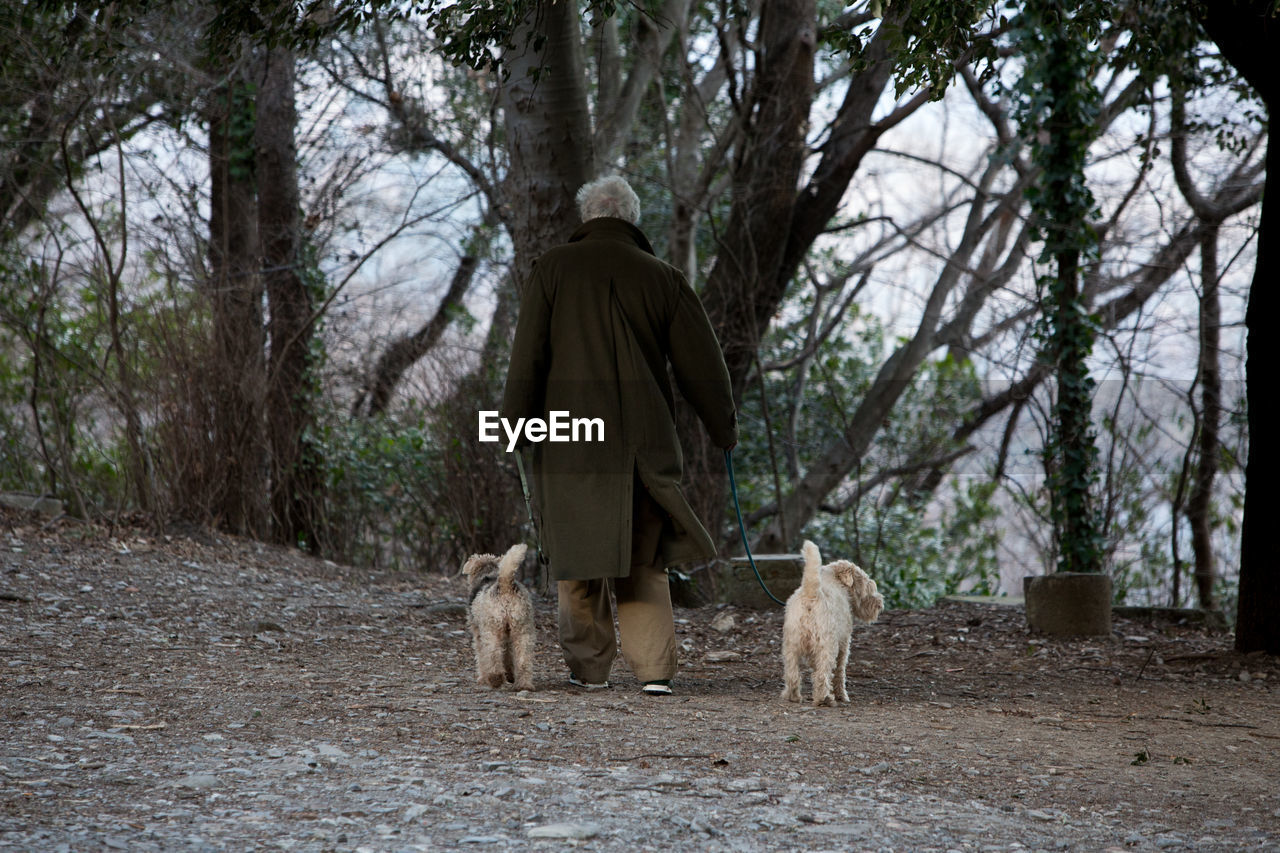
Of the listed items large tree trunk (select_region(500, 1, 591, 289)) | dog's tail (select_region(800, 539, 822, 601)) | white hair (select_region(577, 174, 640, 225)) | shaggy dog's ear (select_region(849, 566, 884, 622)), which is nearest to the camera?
dog's tail (select_region(800, 539, 822, 601))

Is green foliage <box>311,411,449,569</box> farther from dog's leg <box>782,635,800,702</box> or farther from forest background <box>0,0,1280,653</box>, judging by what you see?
dog's leg <box>782,635,800,702</box>

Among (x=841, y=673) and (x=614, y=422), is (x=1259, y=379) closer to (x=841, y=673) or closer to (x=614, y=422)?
(x=841, y=673)

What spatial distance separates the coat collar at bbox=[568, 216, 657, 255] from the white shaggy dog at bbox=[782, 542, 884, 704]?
151 centimetres

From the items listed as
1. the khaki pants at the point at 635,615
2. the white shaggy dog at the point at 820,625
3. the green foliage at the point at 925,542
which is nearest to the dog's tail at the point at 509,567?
the khaki pants at the point at 635,615

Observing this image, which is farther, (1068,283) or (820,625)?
(1068,283)

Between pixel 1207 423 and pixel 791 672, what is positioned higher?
pixel 1207 423

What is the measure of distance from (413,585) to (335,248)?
13.9 feet

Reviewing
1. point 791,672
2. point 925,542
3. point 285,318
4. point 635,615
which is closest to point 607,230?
point 635,615

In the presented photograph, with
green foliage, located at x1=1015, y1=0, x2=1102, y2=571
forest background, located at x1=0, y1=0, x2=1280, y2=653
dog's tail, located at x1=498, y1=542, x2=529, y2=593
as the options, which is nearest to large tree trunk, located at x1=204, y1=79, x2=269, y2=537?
forest background, located at x1=0, y1=0, x2=1280, y2=653

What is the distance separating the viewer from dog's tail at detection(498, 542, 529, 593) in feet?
14.8

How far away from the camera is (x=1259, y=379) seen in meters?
6.29

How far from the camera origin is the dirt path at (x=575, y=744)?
2846 mm

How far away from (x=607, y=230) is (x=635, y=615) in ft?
5.30

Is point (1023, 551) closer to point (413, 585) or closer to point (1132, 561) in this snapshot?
point (1132, 561)
